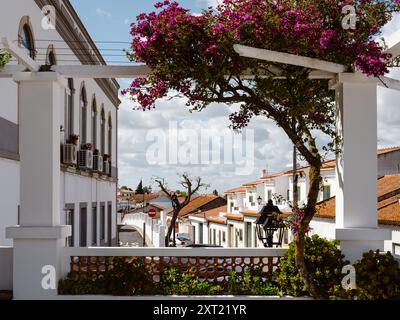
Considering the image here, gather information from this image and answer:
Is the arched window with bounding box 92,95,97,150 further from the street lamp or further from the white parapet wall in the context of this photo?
the street lamp

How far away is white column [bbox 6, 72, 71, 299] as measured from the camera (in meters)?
8.87

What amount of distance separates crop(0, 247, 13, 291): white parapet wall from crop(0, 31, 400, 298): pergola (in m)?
0.43

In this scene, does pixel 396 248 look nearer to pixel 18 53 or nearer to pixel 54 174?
pixel 54 174

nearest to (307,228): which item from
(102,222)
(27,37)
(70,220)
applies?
(27,37)

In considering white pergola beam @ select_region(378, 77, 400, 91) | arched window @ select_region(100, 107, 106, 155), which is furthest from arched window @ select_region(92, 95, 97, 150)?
white pergola beam @ select_region(378, 77, 400, 91)

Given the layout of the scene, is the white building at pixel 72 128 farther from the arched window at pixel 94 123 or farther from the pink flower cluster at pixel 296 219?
the pink flower cluster at pixel 296 219

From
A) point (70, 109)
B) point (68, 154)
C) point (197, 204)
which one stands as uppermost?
point (70, 109)

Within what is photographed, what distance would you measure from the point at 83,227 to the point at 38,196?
12.5 meters

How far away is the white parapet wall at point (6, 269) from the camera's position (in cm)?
930

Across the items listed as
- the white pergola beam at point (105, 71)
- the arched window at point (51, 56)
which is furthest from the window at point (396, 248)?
the white pergola beam at point (105, 71)

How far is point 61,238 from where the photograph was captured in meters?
9.02

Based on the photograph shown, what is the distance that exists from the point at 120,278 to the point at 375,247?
147 inches

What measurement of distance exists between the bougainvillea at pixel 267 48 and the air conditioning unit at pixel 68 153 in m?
8.61

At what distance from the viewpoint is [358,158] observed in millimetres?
8898
